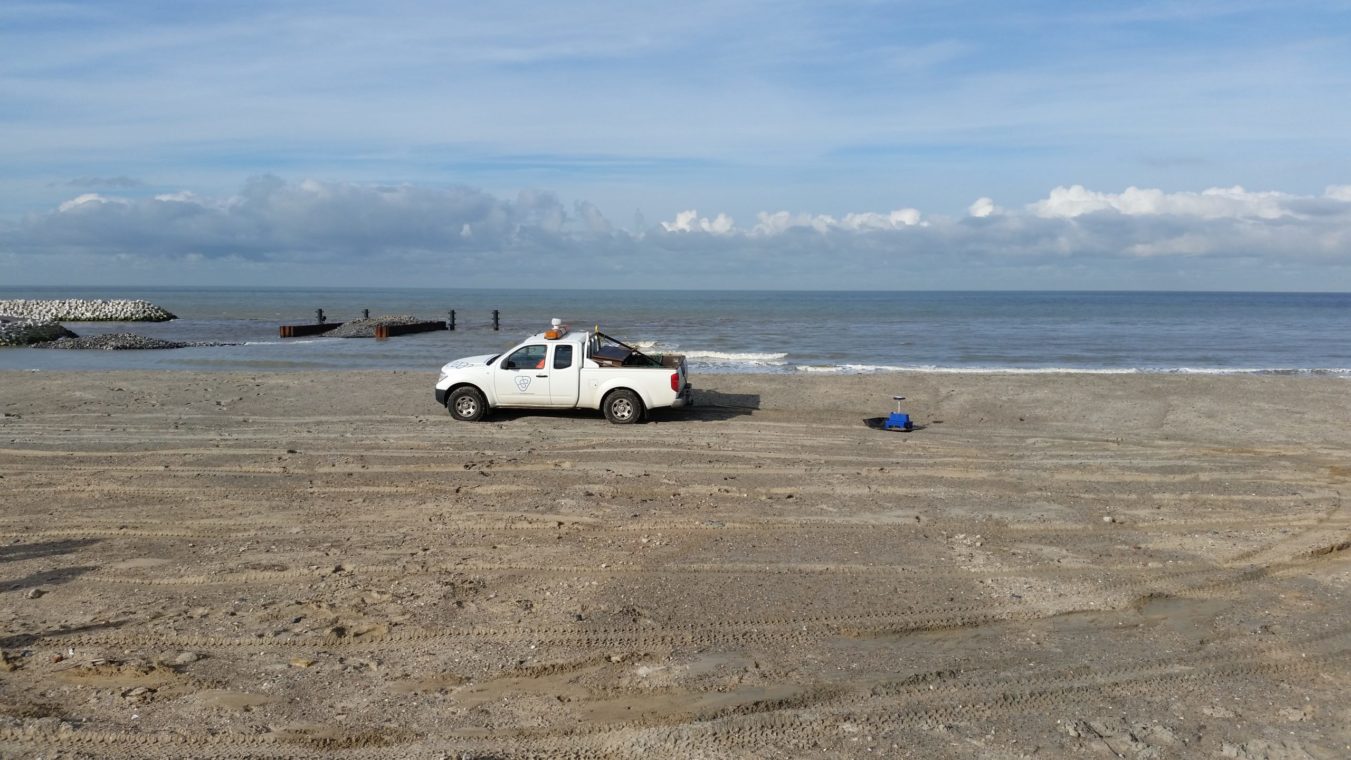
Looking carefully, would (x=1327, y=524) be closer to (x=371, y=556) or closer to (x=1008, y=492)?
(x=1008, y=492)

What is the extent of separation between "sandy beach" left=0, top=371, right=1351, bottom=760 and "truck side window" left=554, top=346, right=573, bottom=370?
1.33 m

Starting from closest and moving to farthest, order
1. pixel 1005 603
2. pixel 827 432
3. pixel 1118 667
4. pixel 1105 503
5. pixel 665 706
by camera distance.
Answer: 1. pixel 665 706
2. pixel 1118 667
3. pixel 1005 603
4. pixel 1105 503
5. pixel 827 432

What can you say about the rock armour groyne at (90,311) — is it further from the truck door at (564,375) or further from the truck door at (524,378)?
the truck door at (564,375)

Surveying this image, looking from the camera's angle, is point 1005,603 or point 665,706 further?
point 1005,603

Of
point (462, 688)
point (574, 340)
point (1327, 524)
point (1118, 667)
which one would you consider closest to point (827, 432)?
point (574, 340)

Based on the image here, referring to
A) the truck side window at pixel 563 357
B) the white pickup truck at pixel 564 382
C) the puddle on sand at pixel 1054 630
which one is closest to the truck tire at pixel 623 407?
the white pickup truck at pixel 564 382

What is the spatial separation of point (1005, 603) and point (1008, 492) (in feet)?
13.8

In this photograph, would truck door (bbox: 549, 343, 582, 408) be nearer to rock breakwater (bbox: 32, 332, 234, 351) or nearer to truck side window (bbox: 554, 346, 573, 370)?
truck side window (bbox: 554, 346, 573, 370)

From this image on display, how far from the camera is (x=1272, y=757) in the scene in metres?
5.41

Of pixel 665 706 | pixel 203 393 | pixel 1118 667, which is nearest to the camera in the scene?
pixel 665 706

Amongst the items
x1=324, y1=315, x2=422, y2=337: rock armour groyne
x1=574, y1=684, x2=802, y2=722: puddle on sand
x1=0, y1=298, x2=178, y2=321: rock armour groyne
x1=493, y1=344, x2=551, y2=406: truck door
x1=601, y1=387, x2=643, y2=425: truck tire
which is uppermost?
x1=0, y1=298, x2=178, y2=321: rock armour groyne

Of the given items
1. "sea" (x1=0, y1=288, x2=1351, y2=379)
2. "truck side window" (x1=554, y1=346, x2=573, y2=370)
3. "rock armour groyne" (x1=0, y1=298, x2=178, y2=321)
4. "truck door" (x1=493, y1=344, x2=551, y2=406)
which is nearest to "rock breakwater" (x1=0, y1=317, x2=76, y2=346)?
"sea" (x1=0, y1=288, x2=1351, y2=379)

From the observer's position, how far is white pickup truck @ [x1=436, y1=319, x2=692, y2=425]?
1630cm

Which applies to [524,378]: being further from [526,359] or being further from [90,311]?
[90,311]
